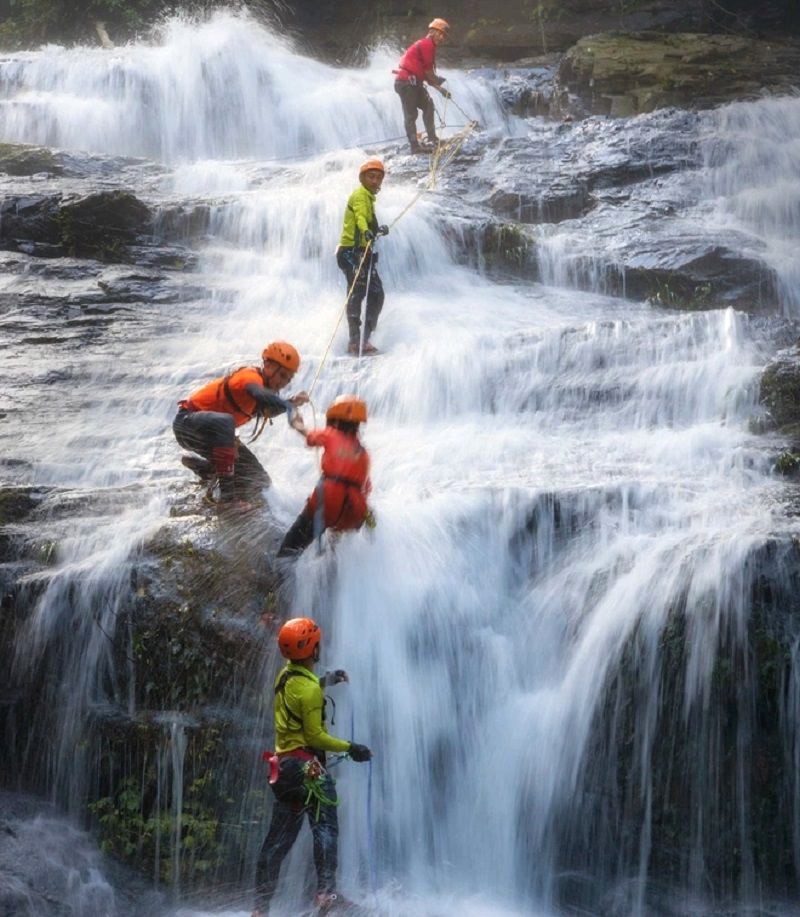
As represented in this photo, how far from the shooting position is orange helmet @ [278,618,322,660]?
538cm

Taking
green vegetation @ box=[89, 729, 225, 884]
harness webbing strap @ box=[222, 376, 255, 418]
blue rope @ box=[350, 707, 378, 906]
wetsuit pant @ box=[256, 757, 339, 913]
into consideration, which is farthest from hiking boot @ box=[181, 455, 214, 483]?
wetsuit pant @ box=[256, 757, 339, 913]

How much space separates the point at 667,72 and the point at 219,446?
1138 centimetres

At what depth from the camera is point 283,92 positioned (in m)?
18.3

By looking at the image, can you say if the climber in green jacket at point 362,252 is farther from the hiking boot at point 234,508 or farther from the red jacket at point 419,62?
the red jacket at point 419,62

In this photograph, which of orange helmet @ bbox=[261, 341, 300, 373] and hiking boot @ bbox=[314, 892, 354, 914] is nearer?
hiking boot @ bbox=[314, 892, 354, 914]

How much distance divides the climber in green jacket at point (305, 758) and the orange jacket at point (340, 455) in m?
1.27

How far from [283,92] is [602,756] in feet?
48.8

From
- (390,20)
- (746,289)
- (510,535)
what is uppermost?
(390,20)

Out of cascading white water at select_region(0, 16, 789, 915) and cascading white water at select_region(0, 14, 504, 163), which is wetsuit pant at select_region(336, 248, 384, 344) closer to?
cascading white water at select_region(0, 16, 789, 915)

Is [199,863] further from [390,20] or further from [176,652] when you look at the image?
[390,20]

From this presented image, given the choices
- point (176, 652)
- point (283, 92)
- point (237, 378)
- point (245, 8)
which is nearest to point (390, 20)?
point (245, 8)

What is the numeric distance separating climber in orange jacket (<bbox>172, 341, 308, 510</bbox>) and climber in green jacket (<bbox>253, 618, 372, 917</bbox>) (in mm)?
1868

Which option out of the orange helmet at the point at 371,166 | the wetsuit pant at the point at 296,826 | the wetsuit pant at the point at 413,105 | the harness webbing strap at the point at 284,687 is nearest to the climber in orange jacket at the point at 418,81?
the wetsuit pant at the point at 413,105

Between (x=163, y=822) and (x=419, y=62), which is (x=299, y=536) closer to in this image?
(x=163, y=822)
